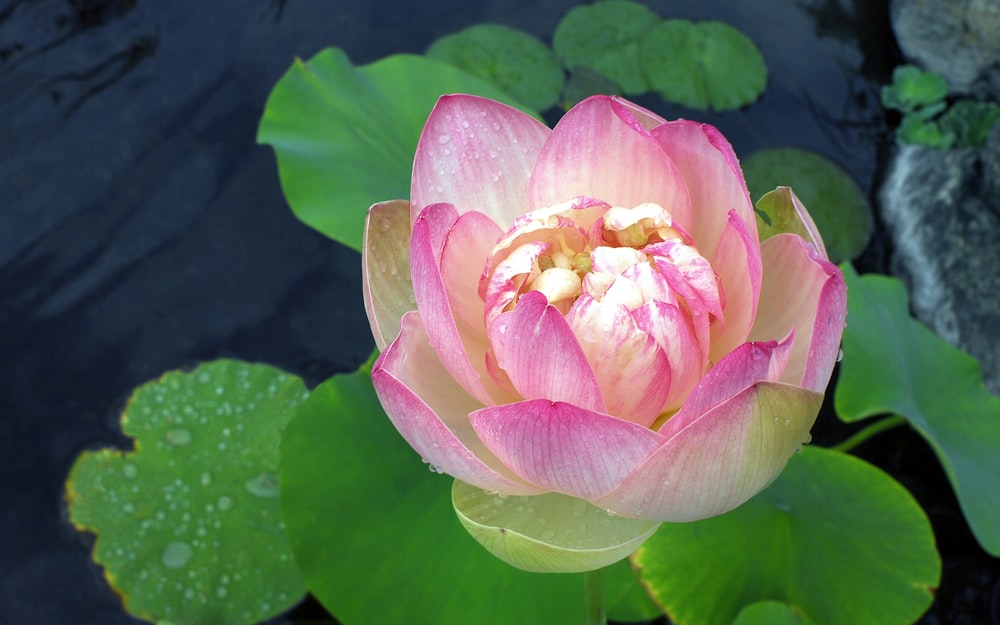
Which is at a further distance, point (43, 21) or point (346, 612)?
point (43, 21)

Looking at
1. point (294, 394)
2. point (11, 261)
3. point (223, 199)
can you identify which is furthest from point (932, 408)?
point (11, 261)

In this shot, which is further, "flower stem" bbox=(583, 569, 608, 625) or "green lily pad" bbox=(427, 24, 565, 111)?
"green lily pad" bbox=(427, 24, 565, 111)

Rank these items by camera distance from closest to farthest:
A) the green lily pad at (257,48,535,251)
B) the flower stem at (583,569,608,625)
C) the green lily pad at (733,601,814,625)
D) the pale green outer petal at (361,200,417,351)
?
the pale green outer petal at (361,200,417,351), the flower stem at (583,569,608,625), the green lily pad at (733,601,814,625), the green lily pad at (257,48,535,251)

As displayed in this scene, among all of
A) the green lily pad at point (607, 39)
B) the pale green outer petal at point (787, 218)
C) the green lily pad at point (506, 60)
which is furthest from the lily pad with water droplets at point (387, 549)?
the green lily pad at point (607, 39)

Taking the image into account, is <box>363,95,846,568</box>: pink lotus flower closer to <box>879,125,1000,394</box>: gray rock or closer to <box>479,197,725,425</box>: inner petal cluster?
<box>479,197,725,425</box>: inner petal cluster

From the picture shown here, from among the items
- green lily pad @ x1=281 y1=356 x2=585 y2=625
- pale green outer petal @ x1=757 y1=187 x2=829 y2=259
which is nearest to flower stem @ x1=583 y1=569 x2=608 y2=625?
green lily pad @ x1=281 y1=356 x2=585 y2=625

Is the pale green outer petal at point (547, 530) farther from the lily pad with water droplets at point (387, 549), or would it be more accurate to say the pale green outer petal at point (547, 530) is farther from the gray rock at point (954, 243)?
the gray rock at point (954, 243)

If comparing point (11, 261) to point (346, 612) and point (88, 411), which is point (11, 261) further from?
point (346, 612)

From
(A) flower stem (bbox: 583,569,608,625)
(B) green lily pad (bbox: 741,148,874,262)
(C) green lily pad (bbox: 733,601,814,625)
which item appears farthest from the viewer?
(B) green lily pad (bbox: 741,148,874,262)
